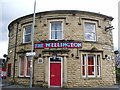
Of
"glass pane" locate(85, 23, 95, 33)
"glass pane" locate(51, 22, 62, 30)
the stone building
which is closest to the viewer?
the stone building

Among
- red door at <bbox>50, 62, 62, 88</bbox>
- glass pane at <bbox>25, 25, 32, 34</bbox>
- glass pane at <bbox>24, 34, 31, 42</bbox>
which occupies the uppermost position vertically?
glass pane at <bbox>25, 25, 32, 34</bbox>

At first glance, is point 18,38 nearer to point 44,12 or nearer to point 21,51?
point 21,51

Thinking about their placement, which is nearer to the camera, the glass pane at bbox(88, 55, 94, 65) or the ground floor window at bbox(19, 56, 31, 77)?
the glass pane at bbox(88, 55, 94, 65)

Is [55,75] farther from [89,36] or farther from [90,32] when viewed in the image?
[90,32]

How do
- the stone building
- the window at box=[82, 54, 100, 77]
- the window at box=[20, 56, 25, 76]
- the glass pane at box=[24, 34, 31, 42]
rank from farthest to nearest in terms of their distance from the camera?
the glass pane at box=[24, 34, 31, 42], the window at box=[20, 56, 25, 76], the window at box=[82, 54, 100, 77], the stone building

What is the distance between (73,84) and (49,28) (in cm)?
551

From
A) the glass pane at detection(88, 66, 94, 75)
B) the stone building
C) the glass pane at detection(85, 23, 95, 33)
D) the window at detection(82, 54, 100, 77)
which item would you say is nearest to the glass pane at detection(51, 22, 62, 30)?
the stone building

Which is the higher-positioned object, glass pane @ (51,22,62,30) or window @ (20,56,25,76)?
glass pane @ (51,22,62,30)

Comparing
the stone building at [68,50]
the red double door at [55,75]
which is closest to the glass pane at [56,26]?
the stone building at [68,50]

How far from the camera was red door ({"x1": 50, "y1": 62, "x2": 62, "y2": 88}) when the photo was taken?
40.0 feet

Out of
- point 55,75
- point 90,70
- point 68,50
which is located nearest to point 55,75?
point 55,75

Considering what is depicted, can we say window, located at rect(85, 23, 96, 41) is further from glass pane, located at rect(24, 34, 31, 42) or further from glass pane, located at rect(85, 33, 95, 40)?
glass pane, located at rect(24, 34, 31, 42)

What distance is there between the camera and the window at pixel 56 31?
43.4 feet

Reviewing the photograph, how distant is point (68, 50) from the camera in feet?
40.8
